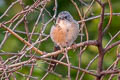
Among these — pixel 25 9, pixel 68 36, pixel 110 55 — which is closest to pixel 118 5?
pixel 110 55

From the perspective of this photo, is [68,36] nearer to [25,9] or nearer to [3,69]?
[25,9]

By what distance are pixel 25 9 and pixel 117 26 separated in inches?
151

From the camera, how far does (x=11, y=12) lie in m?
7.88

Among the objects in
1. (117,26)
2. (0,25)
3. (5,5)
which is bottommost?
(0,25)

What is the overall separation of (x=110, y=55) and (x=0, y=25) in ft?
11.2

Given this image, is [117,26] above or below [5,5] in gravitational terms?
below

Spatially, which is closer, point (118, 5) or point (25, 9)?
point (25, 9)

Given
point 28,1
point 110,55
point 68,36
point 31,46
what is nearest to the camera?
point 31,46

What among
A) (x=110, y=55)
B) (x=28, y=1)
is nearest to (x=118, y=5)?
(x=110, y=55)

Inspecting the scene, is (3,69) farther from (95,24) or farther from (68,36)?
(95,24)

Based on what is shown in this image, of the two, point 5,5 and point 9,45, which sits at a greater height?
point 5,5

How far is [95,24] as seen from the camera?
23.6ft

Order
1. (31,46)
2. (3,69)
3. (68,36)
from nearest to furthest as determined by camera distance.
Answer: (3,69) < (31,46) < (68,36)

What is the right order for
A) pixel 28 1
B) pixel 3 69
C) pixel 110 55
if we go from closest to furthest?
pixel 3 69, pixel 110 55, pixel 28 1
